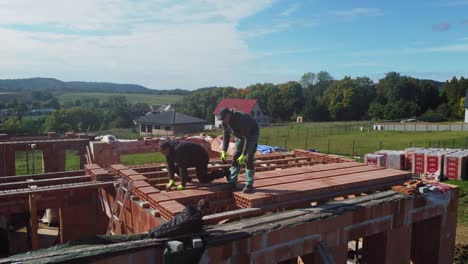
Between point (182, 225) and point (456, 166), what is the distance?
19326 millimetres

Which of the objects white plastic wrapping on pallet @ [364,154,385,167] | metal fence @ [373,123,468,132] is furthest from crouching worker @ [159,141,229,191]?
metal fence @ [373,123,468,132]

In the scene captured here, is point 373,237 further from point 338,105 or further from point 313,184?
point 338,105

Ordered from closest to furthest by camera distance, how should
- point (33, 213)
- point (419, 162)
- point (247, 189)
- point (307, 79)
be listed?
point (247, 189) → point (33, 213) → point (419, 162) → point (307, 79)

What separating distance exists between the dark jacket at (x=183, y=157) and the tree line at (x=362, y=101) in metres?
58.6

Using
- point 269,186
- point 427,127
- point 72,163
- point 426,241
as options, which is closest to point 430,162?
point 426,241

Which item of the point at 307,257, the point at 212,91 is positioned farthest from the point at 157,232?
the point at 212,91

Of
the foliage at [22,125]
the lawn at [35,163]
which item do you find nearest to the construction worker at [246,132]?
the lawn at [35,163]

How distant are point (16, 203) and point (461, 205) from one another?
1528cm

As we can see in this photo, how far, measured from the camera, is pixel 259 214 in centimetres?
600

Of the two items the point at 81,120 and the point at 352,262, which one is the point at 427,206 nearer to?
the point at 352,262

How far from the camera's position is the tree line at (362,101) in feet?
204

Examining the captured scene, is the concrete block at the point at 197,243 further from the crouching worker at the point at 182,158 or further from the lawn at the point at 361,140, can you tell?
the lawn at the point at 361,140

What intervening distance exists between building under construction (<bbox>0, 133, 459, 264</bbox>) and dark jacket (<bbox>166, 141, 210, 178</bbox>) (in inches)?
15.3

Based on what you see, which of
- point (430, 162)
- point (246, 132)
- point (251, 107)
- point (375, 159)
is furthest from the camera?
point (251, 107)
